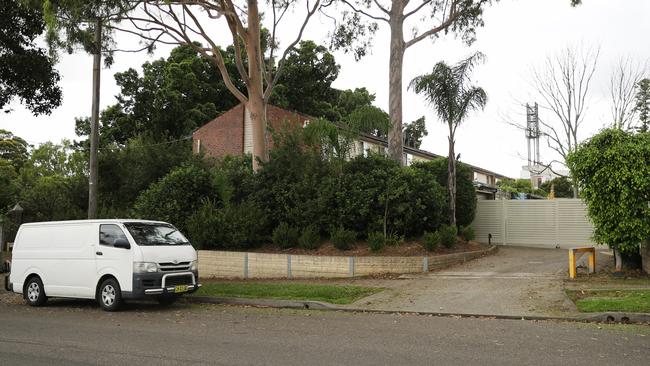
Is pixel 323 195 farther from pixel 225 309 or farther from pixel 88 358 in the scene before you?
pixel 88 358

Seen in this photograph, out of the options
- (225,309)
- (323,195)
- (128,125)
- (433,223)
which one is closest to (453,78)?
(433,223)

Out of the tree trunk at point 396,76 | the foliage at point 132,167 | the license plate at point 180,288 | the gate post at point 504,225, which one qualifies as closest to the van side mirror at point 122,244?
the license plate at point 180,288

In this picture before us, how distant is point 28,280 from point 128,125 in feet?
97.1

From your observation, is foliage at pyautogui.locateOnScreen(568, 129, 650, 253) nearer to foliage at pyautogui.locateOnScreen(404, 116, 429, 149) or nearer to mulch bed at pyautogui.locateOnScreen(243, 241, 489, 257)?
mulch bed at pyautogui.locateOnScreen(243, 241, 489, 257)

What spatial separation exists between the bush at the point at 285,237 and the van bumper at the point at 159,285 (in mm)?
4561

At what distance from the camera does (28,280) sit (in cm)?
1277

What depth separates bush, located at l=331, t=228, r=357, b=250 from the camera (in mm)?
15008

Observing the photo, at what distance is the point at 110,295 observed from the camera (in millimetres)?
11250

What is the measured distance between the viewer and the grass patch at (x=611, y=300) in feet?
29.4

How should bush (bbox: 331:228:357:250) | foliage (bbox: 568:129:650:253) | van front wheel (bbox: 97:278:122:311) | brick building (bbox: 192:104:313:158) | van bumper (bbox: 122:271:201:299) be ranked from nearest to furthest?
van bumper (bbox: 122:271:201:299) → van front wheel (bbox: 97:278:122:311) → foliage (bbox: 568:129:650:253) → bush (bbox: 331:228:357:250) → brick building (bbox: 192:104:313:158)

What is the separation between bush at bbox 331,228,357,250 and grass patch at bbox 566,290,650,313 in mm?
6016

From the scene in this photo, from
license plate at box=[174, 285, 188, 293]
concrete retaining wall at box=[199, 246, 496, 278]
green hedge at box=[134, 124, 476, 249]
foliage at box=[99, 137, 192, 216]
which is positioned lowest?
license plate at box=[174, 285, 188, 293]

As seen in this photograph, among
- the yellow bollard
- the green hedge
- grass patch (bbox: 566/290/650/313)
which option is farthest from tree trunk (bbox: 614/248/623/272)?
the green hedge

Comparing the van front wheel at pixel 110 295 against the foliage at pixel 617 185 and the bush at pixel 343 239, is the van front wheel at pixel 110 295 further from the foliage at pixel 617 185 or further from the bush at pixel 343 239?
the foliage at pixel 617 185
